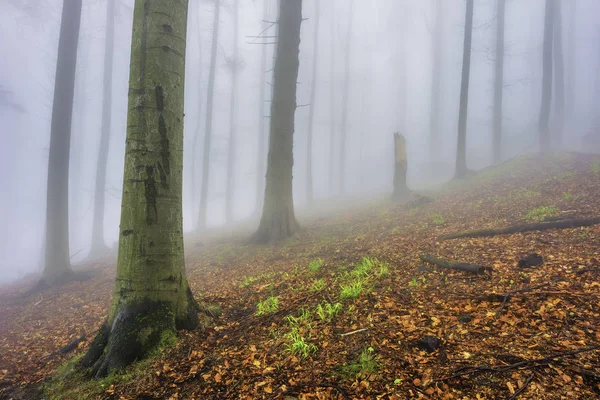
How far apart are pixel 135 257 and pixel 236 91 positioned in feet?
85.8

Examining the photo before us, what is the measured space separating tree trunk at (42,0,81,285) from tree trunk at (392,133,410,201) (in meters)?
14.2

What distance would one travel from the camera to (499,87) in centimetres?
2112

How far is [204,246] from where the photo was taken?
45.3 feet

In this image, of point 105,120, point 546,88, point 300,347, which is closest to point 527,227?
point 300,347

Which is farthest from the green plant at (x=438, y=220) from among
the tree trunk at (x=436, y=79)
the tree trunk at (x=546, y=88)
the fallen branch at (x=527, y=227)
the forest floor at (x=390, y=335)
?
the tree trunk at (x=436, y=79)

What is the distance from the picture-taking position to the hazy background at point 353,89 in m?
23.9

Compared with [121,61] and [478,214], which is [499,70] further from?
[121,61]

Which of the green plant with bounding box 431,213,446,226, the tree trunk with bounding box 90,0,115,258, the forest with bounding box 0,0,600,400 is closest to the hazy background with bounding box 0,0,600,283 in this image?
the tree trunk with bounding box 90,0,115,258

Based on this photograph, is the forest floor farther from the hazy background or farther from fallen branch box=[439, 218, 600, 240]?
the hazy background

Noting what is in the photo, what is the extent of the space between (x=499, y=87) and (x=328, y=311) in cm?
2411

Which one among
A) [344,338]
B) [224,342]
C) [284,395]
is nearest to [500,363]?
[344,338]

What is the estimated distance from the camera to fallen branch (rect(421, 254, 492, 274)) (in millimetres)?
4457

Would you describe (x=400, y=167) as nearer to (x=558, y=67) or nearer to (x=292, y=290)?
(x=292, y=290)

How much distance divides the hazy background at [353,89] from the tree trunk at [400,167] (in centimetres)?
1008
